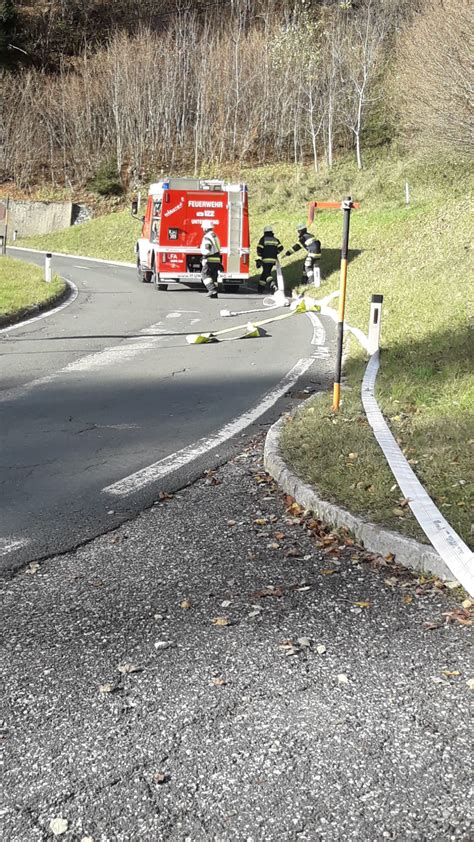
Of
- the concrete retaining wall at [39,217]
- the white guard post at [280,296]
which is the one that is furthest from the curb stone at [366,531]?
the concrete retaining wall at [39,217]

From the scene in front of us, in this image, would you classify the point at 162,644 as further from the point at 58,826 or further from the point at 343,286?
the point at 343,286

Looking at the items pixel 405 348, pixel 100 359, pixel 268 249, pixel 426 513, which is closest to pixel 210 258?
pixel 268 249

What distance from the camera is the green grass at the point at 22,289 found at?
17.5 metres

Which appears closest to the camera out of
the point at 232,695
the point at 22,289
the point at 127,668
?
the point at 232,695

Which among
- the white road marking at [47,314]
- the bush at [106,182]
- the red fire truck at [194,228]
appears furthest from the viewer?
the bush at [106,182]

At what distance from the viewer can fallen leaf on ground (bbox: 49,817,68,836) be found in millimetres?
2482

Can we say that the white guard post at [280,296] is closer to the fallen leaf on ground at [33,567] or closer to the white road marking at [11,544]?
the white road marking at [11,544]

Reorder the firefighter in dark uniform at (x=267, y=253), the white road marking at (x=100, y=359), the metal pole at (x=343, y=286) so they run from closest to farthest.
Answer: the metal pole at (x=343, y=286) < the white road marking at (x=100, y=359) < the firefighter in dark uniform at (x=267, y=253)

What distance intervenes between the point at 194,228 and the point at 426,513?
20854 millimetres

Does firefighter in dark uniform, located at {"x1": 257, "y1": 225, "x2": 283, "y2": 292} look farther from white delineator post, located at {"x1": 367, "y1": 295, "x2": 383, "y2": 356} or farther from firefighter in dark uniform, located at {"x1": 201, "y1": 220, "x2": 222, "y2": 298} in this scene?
white delineator post, located at {"x1": 367, "y1": 295, "x2": 383, "y2": 356}

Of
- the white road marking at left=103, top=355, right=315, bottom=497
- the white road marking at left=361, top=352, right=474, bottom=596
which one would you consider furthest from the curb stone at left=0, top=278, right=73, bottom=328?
the white road marking at left=361, top=352, right=474, bottom=596

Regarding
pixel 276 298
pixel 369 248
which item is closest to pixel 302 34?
pixel 369 248

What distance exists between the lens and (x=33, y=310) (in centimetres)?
1789

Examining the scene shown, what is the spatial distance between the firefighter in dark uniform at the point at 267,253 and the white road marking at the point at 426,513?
17.4 metres
